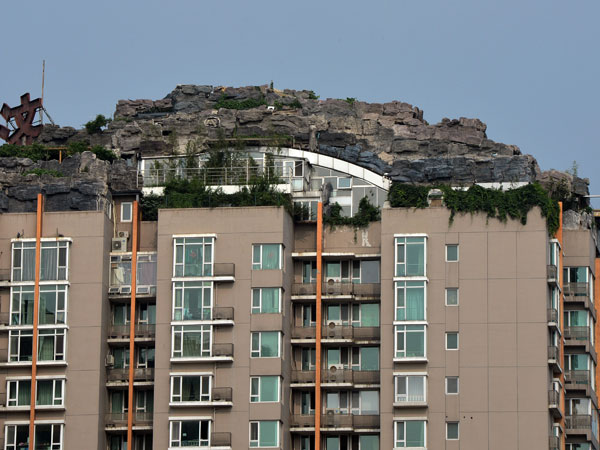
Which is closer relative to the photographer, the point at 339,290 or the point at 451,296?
the point at 451,296

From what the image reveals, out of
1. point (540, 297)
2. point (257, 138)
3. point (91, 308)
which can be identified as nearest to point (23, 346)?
Result: point (91, 308)

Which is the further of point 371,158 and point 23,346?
point 371,158

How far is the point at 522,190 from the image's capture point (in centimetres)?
10494

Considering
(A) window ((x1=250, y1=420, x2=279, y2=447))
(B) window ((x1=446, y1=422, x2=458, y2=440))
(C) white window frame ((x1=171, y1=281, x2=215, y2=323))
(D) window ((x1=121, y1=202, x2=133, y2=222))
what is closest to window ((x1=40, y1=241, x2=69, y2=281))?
(D) window ((x1=121, y1=202, x2=133, y2=222))

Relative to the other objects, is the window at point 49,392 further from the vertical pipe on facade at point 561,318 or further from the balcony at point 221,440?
the vertical pipe on facade at point 561,318

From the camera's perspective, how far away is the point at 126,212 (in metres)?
111

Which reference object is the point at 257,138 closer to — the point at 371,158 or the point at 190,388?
the point at 371,158

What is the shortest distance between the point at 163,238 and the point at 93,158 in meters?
10.0

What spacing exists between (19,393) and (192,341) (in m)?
11.3

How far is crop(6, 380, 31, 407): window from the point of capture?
104 m

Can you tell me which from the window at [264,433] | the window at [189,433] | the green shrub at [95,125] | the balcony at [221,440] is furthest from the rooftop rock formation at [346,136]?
the balcony at [221,440]

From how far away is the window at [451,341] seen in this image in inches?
4031

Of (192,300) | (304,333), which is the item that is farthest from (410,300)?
(192,300)

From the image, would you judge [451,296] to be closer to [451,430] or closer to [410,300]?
[410,300]
